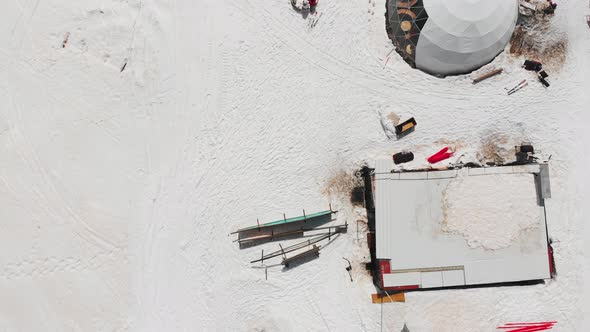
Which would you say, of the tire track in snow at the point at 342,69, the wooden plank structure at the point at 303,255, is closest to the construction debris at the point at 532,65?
the tire track in snow at the point at 342,69

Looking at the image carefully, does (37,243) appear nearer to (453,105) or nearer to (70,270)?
(70,270)

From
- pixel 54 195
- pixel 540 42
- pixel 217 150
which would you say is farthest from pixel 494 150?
pixel 54 195

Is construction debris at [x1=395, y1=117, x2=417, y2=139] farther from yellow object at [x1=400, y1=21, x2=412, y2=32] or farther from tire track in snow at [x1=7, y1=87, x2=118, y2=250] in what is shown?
tire track in snow at [x1=7, y1=87, x2=118, y2=250]

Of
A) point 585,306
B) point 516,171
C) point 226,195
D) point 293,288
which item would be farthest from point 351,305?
point 585,306

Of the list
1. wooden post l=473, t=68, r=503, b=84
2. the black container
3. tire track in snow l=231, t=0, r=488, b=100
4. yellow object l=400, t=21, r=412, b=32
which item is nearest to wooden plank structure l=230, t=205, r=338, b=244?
the black container

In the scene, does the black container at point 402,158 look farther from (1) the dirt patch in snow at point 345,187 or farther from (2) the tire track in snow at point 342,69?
(2) the tire track in snow at point 342,69
